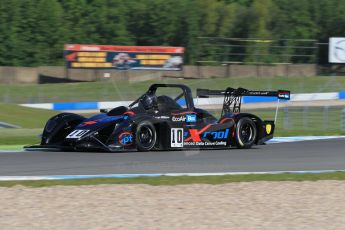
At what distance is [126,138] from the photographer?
12.6 metres

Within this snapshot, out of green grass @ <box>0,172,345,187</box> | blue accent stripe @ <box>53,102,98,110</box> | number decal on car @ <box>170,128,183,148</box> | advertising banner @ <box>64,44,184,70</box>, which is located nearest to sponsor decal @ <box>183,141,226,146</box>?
number decal on car @ <box>170,128,183,148</box>

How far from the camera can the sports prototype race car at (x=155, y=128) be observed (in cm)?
1242

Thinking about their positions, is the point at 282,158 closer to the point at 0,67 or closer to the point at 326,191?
the point at 326,191

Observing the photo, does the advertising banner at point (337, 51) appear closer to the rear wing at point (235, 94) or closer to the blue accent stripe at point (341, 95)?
the blue accent stripe at point (341, 95)

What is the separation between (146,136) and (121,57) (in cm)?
2697

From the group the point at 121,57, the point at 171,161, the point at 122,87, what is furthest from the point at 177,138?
the point at 121,57

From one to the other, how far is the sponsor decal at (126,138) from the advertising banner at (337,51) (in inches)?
1239

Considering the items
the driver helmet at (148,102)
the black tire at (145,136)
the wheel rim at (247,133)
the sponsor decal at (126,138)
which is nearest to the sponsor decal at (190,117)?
the driver helmet at (148,102)

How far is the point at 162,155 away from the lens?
41.1 ft

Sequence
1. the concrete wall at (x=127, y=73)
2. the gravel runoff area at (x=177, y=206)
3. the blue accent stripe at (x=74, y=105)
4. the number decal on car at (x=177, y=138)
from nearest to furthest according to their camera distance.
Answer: the gravel runoff area at (x=177, y=206), the number decal on car at (x=177, y=138), the blue accent stripe at (x=74, y=105), the concrete wall at (x=127, y=73)

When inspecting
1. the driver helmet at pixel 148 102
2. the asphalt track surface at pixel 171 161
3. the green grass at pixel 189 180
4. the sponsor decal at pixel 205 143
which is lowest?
the green grass at pixel 189 180

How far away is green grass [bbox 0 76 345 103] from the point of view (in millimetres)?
33469

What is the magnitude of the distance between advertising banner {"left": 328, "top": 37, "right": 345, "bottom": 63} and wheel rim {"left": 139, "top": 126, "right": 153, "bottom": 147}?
1224 inches

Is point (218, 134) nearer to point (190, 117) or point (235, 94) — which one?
point (190, 117)
